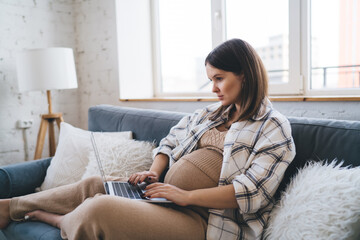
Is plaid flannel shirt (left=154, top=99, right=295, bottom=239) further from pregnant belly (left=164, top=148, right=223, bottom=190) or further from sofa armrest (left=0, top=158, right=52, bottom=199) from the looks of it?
sofa armrest (left=0, top=158, right=52, bottom=199)

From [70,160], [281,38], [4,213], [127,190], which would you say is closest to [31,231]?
[4,213]

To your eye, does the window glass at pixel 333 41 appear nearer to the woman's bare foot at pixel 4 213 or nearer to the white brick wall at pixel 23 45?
the woman's bare foot at pixel 4 213

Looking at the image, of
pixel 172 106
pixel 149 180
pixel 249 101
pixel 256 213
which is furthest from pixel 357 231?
pixel 172 106

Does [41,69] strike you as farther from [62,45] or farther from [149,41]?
[149,41]

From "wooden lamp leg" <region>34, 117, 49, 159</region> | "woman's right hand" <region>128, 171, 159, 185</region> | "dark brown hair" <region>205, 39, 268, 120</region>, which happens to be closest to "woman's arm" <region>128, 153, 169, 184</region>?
"woman's right hand" <region>128, 171, 159, 185</region>

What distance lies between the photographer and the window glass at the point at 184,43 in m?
2.72

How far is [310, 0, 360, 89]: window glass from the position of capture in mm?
1904

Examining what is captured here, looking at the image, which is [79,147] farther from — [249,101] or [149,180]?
[249,101]

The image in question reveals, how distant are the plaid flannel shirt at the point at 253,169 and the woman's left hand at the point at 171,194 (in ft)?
0.34

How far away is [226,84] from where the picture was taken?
4.15 feet

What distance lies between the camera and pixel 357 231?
2.67ft

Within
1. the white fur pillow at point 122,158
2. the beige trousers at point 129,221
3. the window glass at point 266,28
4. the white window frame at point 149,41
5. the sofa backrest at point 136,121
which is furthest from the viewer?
the white window frame at point 149,41

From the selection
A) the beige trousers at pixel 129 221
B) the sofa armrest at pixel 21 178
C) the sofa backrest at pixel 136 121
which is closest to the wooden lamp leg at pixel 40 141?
the sofa backrest at pixel 136 121

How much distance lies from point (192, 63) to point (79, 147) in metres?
1.40
